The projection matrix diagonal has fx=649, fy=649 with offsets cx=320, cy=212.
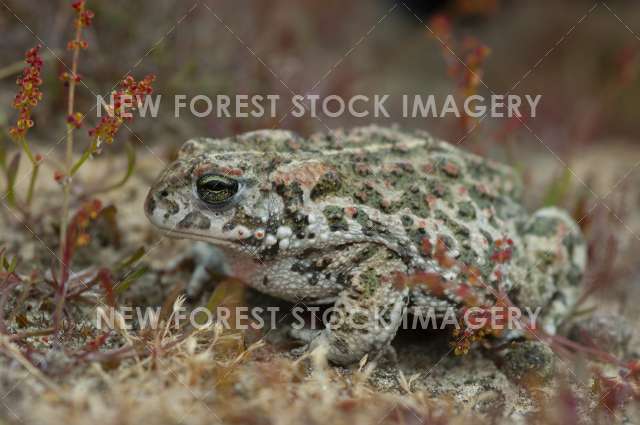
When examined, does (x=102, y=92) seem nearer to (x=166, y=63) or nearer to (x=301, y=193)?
(x=166, y=63)

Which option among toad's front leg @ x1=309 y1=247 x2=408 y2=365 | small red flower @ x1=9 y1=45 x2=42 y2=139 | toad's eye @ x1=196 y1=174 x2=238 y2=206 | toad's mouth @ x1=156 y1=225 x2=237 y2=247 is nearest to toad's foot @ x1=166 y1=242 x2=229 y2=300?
toad's mouth @ x1=156 y1=225 x2=237 y2=247

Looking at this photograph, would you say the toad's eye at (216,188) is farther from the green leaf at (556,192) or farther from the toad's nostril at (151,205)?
the green leaf at (556,192)

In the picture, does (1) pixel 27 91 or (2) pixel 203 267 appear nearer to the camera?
(1) pixel 27 91

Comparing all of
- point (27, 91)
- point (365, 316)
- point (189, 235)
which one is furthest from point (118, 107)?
point (365, 316)

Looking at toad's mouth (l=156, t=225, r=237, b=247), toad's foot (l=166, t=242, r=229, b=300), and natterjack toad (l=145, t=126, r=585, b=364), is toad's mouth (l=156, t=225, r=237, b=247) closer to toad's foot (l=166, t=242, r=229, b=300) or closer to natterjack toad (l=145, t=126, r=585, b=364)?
natterjack toad (l=145, t=126, r=585, b=364)

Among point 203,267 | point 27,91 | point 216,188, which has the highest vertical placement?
point 27,91

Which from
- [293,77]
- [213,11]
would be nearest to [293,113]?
[293,77]

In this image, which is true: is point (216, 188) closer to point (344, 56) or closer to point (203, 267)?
point (203, 267)
